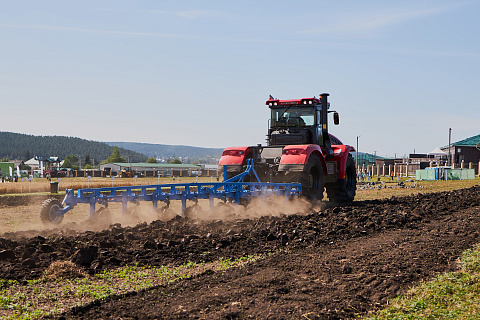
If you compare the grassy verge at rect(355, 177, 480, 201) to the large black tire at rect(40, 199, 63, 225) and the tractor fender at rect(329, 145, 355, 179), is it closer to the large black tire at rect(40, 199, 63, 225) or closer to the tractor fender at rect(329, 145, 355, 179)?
the tractor fender at rect(329, 145, 355, 179)

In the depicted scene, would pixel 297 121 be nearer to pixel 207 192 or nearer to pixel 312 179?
pixel 312 179

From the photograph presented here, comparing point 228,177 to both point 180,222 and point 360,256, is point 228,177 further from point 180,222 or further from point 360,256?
point 360,256

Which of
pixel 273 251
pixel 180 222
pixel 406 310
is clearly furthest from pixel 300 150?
pixel 406 310

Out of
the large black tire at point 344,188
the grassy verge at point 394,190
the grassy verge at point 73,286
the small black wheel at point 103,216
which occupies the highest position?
the large black tire at point 344,188

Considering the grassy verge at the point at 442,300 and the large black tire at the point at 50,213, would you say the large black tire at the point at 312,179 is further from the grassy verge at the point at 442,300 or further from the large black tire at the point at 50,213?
the grassy verge at the point at 442,300

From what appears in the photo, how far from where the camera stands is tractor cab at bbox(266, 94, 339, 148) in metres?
14.7

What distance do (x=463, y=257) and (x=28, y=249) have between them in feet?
21.2

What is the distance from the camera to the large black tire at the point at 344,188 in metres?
16.2

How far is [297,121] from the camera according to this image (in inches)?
587

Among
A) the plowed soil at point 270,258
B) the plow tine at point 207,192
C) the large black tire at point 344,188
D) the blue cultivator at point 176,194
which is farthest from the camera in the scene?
the large black tire at point 344,188

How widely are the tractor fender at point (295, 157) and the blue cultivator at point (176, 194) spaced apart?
0.48 metres

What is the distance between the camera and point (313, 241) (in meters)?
9.05

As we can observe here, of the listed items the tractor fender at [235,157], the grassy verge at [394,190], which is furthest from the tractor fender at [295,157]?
the grassy verge at [394,190]

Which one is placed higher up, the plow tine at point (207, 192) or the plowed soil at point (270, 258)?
the plow tine at point (207, 192)
